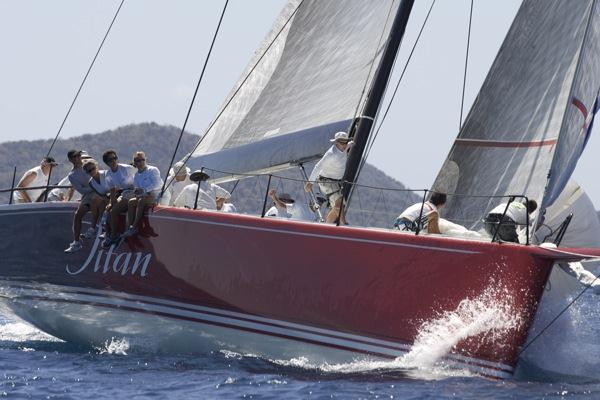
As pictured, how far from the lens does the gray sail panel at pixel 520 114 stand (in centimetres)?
1150

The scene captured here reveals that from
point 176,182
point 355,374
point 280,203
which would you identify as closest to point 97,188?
point 176,182

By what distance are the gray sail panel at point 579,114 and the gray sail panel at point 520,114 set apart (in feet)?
0.40

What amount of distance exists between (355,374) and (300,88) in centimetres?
341

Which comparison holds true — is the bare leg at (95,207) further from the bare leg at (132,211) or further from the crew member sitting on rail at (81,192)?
the bare leg at (132,211)

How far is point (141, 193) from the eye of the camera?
12.1m

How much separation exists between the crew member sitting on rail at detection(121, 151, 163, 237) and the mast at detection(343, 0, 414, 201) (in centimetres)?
181

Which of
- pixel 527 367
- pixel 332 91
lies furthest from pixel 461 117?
pixel 527 367

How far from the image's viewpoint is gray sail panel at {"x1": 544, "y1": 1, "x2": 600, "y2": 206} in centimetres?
1093

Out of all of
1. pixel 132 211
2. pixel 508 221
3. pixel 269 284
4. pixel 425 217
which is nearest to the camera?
pixel 508 221

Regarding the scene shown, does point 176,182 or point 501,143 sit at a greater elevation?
point 501,143

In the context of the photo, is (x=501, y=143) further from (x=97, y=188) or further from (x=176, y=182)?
(x=97, y=188)

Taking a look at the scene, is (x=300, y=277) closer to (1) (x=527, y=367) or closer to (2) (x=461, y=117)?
(1) (x=527, y=367)

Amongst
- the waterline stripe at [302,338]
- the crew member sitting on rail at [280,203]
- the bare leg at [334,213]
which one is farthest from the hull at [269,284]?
the crew member sitting on rail at [280,203]

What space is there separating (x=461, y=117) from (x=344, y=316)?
3.19m
